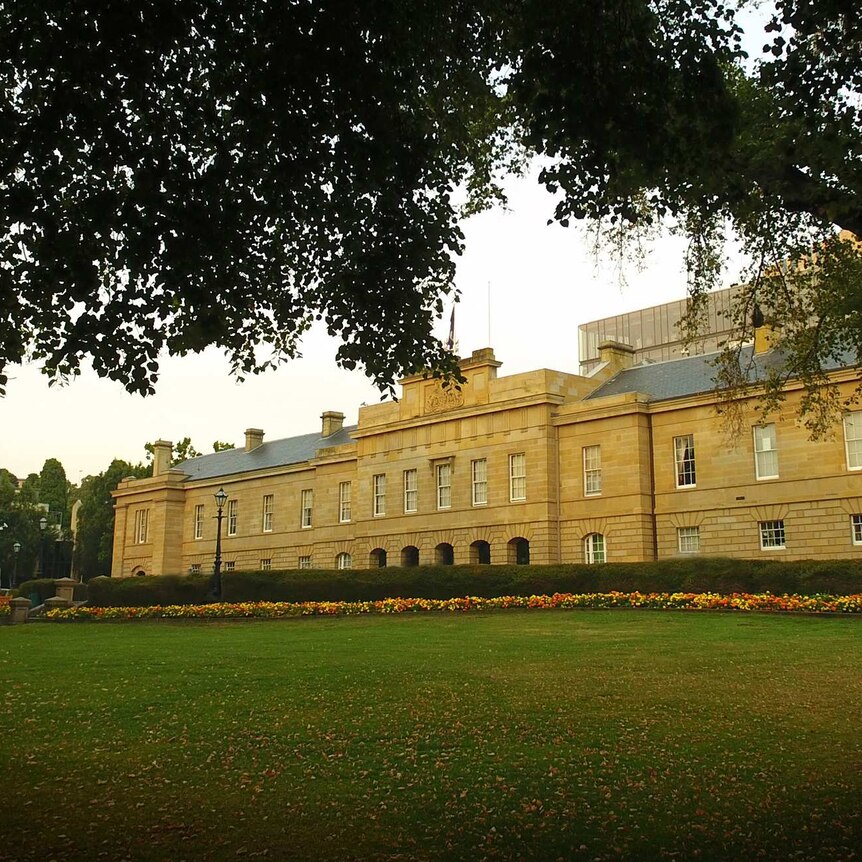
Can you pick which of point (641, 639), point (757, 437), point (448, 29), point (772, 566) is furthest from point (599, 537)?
point (448, 29)

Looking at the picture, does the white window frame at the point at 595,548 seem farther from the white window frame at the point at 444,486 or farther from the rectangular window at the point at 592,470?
the white window frame at the point at 444,486

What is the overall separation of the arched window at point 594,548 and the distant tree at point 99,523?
48.1 meters

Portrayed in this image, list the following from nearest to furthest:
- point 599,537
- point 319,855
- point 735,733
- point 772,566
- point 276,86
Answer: point 319,855, point 276,86, point 735,733, point 772,566, point 599,537

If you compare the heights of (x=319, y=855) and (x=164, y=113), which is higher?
(x=164, y=113)

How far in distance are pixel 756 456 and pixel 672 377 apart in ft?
21.0

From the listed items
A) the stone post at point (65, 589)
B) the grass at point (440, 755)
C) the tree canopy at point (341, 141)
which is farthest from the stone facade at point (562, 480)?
the tree canopy at point (341, 141)

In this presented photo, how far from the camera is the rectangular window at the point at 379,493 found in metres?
51.1

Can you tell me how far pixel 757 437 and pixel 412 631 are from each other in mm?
19960

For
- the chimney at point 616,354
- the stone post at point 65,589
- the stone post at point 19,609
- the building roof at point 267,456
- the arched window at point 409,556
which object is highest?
the chimney at point 616,354

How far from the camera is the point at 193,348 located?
1069 centimetres

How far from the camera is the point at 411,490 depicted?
163 ft

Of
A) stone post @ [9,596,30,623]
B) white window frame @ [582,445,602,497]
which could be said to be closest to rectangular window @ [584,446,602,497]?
white window frame @ [582,445,602,497]

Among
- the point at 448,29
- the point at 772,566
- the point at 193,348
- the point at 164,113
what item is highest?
the point at 448,29

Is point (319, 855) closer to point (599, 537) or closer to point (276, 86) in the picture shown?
point (276, 86)
